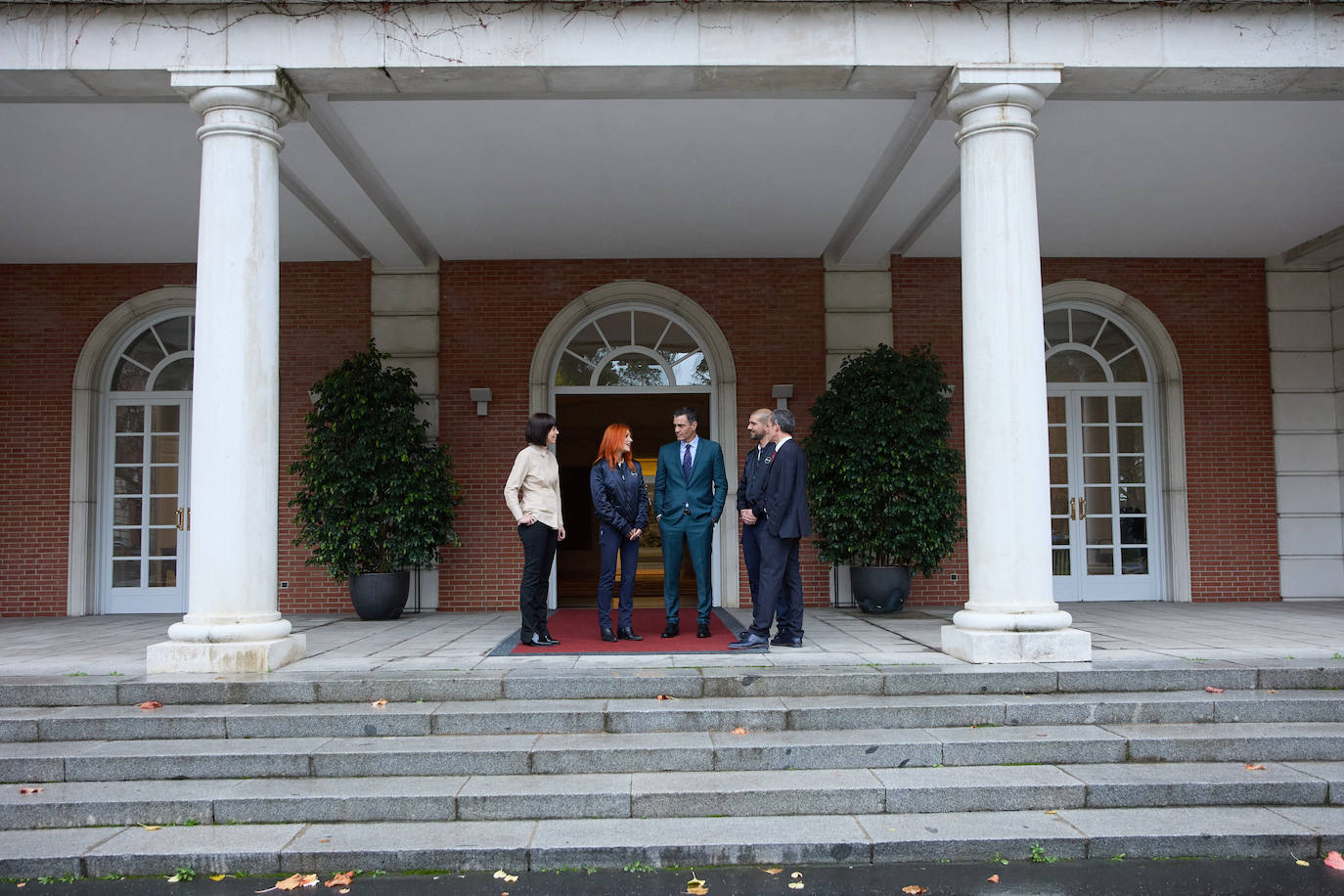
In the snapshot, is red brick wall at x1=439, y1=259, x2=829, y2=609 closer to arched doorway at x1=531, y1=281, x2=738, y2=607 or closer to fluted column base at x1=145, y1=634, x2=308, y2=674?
arched doorway at x1=531, y1=281, x2=738, y2=607

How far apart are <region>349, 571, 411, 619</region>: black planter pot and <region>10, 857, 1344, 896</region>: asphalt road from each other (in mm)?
4967

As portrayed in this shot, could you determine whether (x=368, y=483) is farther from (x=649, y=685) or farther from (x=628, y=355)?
(x=649, y=685)

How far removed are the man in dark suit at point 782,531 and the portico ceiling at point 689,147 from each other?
2.29m

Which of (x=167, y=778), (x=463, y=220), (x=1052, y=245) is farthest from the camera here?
(x=1052, y=245)

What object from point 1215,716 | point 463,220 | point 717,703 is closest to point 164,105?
point 463,220

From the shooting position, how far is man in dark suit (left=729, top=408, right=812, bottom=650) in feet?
18.9

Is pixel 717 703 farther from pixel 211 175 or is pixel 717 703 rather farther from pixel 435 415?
pixel 435 415

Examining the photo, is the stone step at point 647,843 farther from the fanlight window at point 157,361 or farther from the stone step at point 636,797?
the fanlight window at point 157,361

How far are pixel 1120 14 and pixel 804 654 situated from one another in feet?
14.2

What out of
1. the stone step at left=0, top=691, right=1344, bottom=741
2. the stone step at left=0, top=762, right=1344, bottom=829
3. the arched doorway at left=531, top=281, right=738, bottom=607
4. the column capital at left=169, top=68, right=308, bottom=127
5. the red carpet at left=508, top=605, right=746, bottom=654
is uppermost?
the column capital at left=169, top=68, right=308, bottom=127

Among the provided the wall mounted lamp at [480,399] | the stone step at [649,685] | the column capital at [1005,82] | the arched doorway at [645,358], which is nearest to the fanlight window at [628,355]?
the arched doorway at [645,358]

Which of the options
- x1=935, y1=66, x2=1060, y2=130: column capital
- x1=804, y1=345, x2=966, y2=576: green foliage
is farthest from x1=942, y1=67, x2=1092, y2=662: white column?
x1=804, y1=345, x2=966, y2=576: green foliage

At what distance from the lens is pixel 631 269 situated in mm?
9625

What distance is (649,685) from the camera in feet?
15.7
